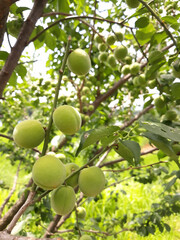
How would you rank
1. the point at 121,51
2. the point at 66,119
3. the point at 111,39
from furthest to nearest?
1. the point at 111,39
2. the point at 121,51
3. the point at 66,119

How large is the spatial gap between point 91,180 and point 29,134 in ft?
→ 0.87

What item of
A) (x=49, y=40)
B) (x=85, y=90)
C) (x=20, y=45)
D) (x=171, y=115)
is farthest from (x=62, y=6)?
(x=85, y=90)

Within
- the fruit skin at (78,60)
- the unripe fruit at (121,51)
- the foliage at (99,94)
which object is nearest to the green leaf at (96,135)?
the foliage at (99,94)

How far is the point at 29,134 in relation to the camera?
0.79m

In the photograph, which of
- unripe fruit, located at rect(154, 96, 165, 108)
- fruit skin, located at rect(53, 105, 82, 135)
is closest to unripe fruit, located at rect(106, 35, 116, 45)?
unripe fruit, located at rect(154, 96, 165, 108)

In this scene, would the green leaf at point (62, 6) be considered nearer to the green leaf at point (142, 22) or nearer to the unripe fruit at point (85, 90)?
the green leaf at point (142, 22)

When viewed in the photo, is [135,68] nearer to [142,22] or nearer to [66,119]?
[142,22]

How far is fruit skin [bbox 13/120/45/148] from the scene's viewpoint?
0.79 meters

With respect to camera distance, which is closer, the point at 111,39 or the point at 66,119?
the point at 66,119

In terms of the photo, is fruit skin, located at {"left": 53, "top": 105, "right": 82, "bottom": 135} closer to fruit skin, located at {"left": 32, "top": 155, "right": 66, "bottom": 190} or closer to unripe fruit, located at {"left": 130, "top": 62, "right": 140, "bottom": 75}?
fruit skin, located at {"left": 32, "top": 155, "right": 66, "bottom": 190}

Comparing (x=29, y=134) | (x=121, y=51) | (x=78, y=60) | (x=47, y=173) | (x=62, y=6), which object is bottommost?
(x=47, y=173)

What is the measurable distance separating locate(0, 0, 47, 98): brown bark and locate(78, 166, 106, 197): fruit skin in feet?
1.59

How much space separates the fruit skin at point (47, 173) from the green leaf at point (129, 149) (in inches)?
8.2

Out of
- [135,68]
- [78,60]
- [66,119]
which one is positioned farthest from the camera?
[135,68]
